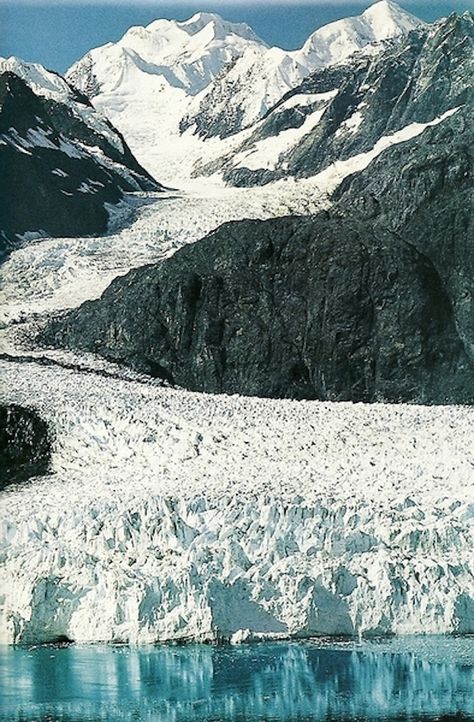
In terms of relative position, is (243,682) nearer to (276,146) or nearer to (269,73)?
(276,146)

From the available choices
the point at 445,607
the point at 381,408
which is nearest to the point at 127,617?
the point at 445,607

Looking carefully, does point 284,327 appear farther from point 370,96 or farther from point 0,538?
point 370,96

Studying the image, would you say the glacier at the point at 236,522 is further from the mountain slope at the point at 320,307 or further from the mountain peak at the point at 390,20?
the mountain peak at the point at 390,20

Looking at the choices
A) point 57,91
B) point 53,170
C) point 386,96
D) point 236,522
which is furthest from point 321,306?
point 57,91

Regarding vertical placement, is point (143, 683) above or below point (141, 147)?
below

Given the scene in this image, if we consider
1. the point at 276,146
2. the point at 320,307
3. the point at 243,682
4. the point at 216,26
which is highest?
the point at 216,26

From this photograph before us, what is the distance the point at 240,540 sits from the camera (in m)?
12.5

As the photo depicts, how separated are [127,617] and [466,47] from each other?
1015 inches

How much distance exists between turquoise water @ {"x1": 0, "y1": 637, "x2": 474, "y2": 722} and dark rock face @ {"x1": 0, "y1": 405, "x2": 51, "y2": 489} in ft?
12.8

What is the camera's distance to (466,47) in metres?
34.0

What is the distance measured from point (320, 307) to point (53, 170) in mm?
15181

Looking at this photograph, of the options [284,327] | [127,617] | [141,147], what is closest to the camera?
[127,617]

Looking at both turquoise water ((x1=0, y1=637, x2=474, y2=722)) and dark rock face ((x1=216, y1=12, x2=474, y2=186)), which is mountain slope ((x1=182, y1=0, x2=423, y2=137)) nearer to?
dark rock face ((x1=216, y1=12, x2=474, y2=186))

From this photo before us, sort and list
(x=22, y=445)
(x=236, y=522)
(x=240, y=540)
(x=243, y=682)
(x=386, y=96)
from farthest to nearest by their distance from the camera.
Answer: (x=386, y=96) < (x=22, y=445) < (x=236, y=522) < (x=240, y=540) < (x=243, y=682)
